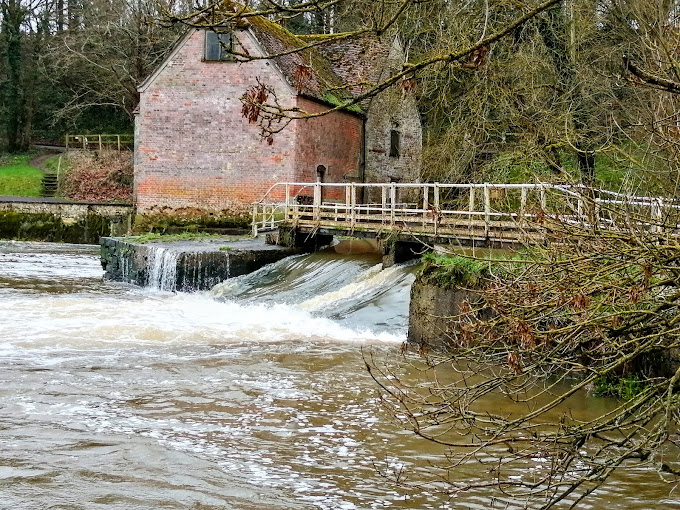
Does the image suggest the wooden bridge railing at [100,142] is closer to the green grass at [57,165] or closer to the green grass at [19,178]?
Result: the green grass at [57,165]

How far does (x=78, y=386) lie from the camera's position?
1059 cm

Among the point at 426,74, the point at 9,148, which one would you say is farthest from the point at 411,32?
the point at 9,148

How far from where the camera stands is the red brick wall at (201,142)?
2888cm

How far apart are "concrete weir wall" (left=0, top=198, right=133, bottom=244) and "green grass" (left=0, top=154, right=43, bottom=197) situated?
7606mm

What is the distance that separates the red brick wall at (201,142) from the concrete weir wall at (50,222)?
17.4 ft

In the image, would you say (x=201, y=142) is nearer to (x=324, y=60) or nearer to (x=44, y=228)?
(x=324, y=60)

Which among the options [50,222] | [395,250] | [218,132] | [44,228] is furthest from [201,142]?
[395,250]

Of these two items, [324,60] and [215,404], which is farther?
[324,60]

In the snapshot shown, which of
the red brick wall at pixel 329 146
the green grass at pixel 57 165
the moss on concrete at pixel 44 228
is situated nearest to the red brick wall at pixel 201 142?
the red brick wall at pixel 329 146

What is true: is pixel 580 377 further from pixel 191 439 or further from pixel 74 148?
pixel 74 148

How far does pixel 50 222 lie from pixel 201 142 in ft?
30.2

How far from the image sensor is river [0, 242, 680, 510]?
7004 millimetres

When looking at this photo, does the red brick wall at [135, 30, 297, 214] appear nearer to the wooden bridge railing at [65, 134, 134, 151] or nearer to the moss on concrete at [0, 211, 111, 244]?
the moss on concrete at [0, 211, 111, 244]

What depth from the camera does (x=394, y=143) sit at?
34.6 m
